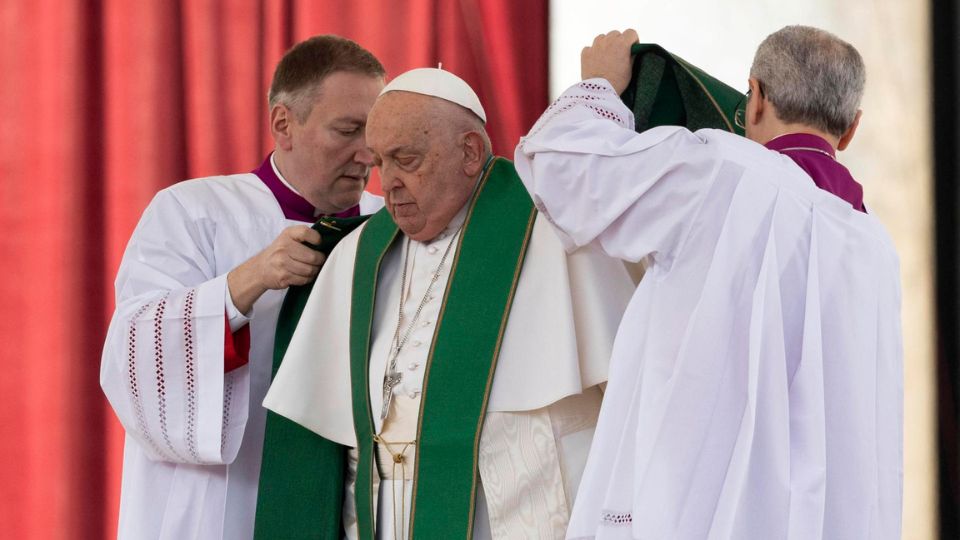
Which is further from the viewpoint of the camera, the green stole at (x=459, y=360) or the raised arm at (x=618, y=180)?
the green stole at (x=459, y=360)

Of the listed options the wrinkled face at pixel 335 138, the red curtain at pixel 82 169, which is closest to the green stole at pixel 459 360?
the wrinkled face at pixel 335 138

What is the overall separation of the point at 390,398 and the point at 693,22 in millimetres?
2555

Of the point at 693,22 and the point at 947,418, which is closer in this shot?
the point at 947,418

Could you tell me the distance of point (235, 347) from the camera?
10.7ft

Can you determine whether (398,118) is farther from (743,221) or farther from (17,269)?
(17,269)

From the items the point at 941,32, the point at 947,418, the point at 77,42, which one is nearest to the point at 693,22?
the point at 941,32

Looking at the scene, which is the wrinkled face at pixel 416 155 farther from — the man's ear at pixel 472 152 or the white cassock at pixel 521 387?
the white cassock at pixel 521 387

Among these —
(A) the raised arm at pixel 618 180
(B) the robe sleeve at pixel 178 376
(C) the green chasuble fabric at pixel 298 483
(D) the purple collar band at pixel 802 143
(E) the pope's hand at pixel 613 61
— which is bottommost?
(C) the green chasuble fabric at pixel 298 483

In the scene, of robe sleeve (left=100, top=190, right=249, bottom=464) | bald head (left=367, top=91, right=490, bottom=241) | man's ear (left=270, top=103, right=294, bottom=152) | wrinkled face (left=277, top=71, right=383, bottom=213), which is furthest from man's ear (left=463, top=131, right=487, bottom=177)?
man's ear (left=270, top=103, right=294, bottom=152)

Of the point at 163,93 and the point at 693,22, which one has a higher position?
the point at 693,22

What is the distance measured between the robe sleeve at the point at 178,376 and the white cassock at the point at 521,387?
277 millimetres

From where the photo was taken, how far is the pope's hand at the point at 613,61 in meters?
2.79

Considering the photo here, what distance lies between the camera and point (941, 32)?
4.37 meters

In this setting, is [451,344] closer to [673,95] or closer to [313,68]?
[673,95]
